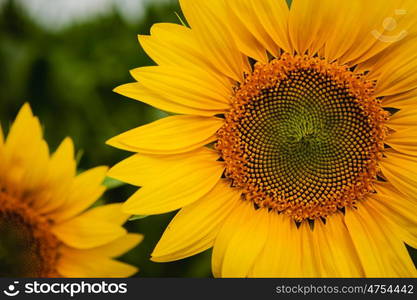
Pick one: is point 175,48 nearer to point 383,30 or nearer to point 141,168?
point 141,168

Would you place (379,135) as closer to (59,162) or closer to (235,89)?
(235,89)

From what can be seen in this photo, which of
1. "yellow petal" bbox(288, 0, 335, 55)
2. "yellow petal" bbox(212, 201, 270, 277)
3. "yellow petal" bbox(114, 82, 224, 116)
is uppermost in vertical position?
"yellow petal" bbox(288, 0, 335, 55)

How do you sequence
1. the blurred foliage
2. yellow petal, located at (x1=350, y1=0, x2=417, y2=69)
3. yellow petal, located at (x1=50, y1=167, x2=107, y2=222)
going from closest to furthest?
yellow petal, located at (x1=350, y1=0, x2=417, y2=69), yellow petal, located at (x1=50, y1=167, x2=107, y2=222), the blurred foliage

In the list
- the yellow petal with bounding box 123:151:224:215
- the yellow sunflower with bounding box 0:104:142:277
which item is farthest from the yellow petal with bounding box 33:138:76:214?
the yellow petal with bounding box 123:151:224:215

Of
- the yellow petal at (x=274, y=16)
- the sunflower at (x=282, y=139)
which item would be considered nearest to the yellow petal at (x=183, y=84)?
the sunflower at (x=282, y=139)

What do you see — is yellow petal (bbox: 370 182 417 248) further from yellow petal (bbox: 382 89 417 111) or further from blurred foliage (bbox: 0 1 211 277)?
blurred foliage (bbox: 0 1 211 277)

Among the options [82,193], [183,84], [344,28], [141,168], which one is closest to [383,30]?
[344,28]

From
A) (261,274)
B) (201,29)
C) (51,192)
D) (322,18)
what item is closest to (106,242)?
Answer: (51,192)
